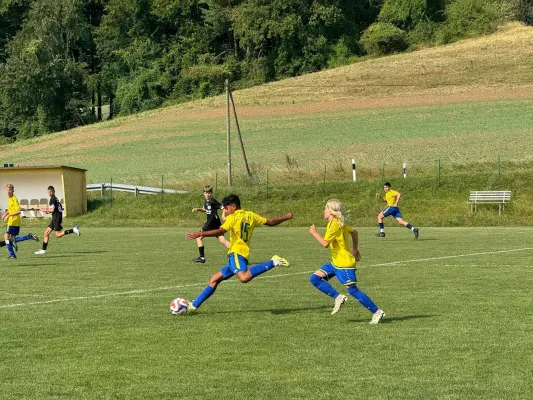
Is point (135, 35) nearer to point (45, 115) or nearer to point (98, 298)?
point (45, 115)

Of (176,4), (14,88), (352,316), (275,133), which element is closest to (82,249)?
(352,316)

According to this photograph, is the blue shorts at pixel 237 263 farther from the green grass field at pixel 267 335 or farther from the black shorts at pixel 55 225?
the black shorts at pixel 55 225

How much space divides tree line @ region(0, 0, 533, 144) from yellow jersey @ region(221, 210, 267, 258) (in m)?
84.7

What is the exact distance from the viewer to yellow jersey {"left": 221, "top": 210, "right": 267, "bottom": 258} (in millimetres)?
12938

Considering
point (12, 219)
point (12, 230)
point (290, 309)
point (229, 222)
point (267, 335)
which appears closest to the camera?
point (267, 335)

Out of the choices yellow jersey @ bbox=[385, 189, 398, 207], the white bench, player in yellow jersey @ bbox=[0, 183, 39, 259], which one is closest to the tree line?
the white bench

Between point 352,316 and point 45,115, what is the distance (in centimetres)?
9064

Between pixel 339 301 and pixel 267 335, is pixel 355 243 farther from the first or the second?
pixel 267 335

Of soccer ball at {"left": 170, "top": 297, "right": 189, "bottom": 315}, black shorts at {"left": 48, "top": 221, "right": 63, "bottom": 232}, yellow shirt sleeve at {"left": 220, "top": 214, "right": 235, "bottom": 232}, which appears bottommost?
black shorts at {"left": 48, "top": 221, "right": 63, "bottom": 232}

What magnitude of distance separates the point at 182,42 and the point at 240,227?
305 feet

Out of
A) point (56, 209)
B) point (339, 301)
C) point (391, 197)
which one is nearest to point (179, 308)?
point (339, 301)

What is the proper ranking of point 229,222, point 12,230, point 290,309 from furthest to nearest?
point 12,230
point 290,309
point 229,222

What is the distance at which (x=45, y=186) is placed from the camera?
165 feet

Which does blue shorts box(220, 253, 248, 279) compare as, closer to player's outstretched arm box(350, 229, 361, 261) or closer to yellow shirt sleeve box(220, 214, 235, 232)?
yellow shirt sleeve box(220, 214, 235, 232)
